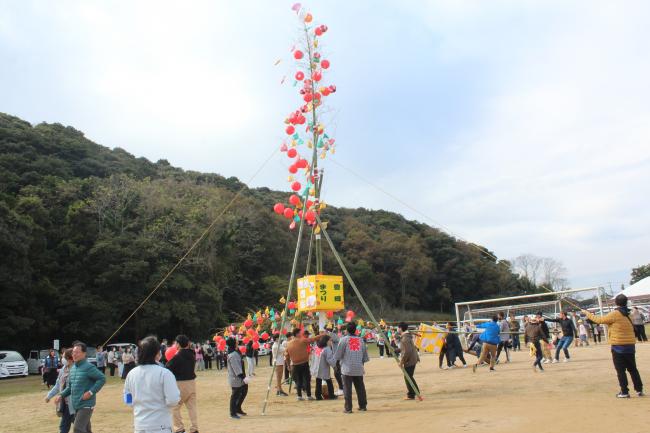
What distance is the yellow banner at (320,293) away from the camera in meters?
12.7

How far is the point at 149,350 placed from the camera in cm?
521

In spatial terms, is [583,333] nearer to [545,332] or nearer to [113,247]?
[545,332]

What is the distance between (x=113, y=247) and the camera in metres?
36.6

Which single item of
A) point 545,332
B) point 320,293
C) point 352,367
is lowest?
point 352,367

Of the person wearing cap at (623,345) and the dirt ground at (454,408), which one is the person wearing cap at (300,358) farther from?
the person wearing cap at (623,345)

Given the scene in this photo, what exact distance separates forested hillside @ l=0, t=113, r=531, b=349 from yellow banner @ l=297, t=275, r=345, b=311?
2413cm

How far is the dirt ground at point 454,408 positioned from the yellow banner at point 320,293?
220cm

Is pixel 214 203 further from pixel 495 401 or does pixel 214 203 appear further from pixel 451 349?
pixel 495 401

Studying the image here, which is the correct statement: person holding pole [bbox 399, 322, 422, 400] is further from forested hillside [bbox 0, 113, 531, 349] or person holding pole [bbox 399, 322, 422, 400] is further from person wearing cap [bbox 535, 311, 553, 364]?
forested hillside [bbox 0, 113, 531, 349]

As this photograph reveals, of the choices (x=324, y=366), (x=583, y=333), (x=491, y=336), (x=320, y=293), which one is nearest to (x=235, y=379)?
(x=324, y=366)

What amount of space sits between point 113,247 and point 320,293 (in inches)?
1102

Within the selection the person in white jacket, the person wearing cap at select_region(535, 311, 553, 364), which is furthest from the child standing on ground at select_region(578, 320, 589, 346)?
the person in white jacket

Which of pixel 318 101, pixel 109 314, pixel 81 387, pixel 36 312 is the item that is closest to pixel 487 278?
pixel 109 314

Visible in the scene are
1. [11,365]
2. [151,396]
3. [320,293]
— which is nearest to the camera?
[151,396]
